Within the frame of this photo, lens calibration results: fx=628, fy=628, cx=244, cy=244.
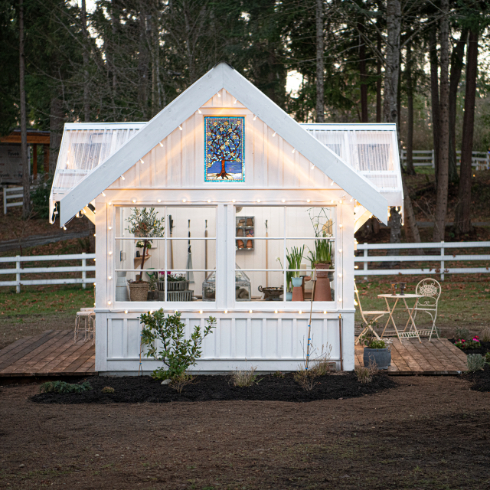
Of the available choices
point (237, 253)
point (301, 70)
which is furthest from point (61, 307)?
point (301, 70)

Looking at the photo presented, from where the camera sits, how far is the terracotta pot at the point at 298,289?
7.58 meters

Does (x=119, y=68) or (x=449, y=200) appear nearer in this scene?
(x=119, y=68)

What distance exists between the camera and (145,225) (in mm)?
8031

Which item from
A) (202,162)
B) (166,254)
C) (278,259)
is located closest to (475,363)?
(278,259)

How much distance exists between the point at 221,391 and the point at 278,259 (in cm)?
184

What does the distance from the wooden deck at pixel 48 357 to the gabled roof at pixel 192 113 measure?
79.1 inches

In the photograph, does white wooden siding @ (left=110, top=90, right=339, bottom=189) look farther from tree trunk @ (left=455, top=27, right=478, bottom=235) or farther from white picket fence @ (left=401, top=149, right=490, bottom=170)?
white picket fence @ (left=401, top=149, right=490, bottom=170)

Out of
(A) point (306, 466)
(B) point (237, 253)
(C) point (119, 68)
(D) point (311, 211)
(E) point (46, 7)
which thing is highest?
(E) point (46, 7)

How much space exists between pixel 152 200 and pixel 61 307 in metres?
7.03

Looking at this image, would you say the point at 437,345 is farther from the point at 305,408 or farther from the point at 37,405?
the point at 37,405

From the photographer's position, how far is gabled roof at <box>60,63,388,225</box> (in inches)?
275

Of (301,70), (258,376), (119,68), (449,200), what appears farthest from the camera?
(449,200)

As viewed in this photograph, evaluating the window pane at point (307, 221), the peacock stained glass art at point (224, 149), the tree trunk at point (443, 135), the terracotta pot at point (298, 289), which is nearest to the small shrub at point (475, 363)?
the terracotta pot at point (298, 289)

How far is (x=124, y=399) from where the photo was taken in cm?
653
